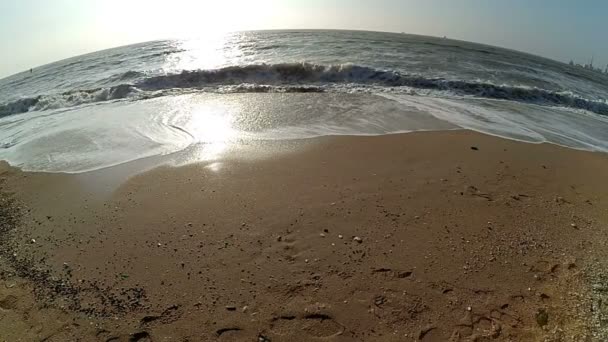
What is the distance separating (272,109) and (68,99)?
924cm

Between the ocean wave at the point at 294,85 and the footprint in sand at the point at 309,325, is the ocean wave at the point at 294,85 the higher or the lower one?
the higher one

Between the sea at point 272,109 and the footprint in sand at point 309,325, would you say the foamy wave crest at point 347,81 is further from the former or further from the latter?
the footprint in sand at point 309,325

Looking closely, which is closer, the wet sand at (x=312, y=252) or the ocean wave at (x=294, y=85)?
the wet sand at (x=312, y=252)

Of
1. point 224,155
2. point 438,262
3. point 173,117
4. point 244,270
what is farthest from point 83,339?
point 173,117

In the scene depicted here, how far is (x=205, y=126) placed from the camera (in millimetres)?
8078

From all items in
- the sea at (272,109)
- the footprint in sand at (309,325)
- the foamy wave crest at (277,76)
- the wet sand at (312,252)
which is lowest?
the footprint in sand at (309,325)

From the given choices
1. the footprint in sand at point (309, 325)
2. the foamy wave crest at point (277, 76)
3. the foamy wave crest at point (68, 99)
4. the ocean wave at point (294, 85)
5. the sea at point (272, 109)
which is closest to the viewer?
the footprint in sand at point (309, 325)

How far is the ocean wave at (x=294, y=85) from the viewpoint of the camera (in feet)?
42.8

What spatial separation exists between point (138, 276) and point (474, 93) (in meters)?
12.9

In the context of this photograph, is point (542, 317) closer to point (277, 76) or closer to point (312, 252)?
point (312, 252)

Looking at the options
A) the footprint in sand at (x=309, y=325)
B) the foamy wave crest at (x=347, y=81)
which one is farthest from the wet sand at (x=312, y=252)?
the foamy wave crest at (x=347, y=81)

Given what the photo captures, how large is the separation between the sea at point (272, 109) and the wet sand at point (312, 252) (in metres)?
1.49

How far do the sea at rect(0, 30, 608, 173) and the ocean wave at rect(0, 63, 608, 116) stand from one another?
4 cm

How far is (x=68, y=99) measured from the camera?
13.8 metres
